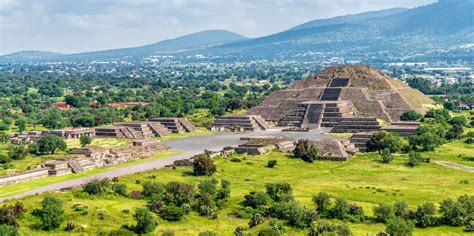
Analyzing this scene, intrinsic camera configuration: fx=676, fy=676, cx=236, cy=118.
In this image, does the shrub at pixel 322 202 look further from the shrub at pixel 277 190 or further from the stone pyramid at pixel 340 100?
the stone pyramid at pixel 340 100

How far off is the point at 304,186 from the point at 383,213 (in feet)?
47.2

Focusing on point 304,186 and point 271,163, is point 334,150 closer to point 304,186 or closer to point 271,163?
point 271,163

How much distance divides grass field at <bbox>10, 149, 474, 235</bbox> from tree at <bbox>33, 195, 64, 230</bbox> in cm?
84

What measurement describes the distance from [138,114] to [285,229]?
3576 inches

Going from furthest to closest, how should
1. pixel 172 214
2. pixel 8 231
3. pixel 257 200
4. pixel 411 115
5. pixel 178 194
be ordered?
pixel 411 115 < pixel 178 194 < pixel 257 200 < pixel 172 214 < pixel 8 231

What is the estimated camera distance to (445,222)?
181ft

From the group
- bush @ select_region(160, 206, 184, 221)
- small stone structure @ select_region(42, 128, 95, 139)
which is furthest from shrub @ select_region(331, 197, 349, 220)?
small stone structure @ select_region(42, 128, 95, 139)

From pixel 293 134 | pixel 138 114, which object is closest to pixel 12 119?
pixel 138 114

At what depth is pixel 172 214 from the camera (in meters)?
55.5

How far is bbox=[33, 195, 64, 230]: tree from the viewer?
172ft

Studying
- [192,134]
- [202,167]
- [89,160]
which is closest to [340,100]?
[192,134]

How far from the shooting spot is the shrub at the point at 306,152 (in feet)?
278

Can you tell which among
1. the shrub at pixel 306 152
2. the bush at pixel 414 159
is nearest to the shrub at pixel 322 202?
the bush at pixel 414 159

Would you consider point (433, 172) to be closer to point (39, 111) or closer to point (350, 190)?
point (350, 190)
